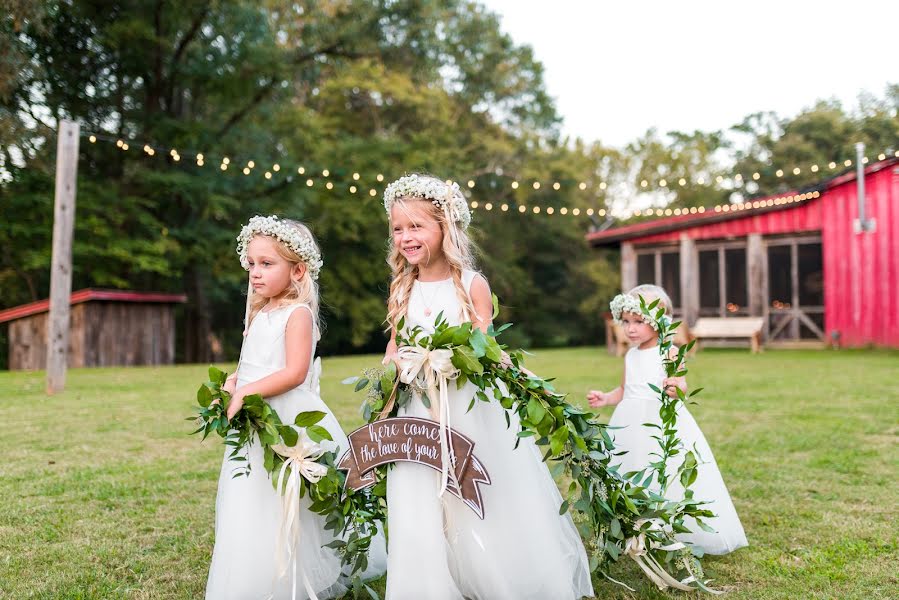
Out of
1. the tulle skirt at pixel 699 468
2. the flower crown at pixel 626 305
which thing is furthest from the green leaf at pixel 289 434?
the flower crown at pixel 626 305

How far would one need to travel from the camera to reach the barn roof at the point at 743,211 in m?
16.8

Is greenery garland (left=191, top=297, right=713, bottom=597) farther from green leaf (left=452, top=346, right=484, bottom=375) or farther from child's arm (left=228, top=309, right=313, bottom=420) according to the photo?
child's arm (left=228, top=309, right=313, bottom=420)

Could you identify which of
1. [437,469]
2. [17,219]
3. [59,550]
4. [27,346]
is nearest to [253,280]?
[437,469]

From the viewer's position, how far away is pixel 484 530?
2943 mm

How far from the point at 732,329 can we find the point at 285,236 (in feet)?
52.8

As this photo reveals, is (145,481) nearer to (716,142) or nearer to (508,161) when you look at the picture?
(508,161)

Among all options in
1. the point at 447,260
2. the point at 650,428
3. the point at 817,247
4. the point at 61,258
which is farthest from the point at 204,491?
the point at 817,247

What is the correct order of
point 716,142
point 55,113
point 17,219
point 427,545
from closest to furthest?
point 427,545, point 17,219, point 55,113, point 716,142

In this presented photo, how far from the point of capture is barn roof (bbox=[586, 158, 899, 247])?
1675 centimetres

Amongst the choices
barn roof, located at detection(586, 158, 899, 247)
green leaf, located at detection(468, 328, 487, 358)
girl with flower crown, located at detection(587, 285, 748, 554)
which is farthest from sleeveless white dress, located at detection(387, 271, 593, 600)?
barn roof, located at detection(586, 158, 899, 247)

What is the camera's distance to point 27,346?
15.3m

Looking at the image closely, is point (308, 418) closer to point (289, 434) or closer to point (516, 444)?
point (289, 434)

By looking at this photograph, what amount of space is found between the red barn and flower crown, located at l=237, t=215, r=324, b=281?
15902mm

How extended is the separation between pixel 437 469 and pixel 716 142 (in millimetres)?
35994
